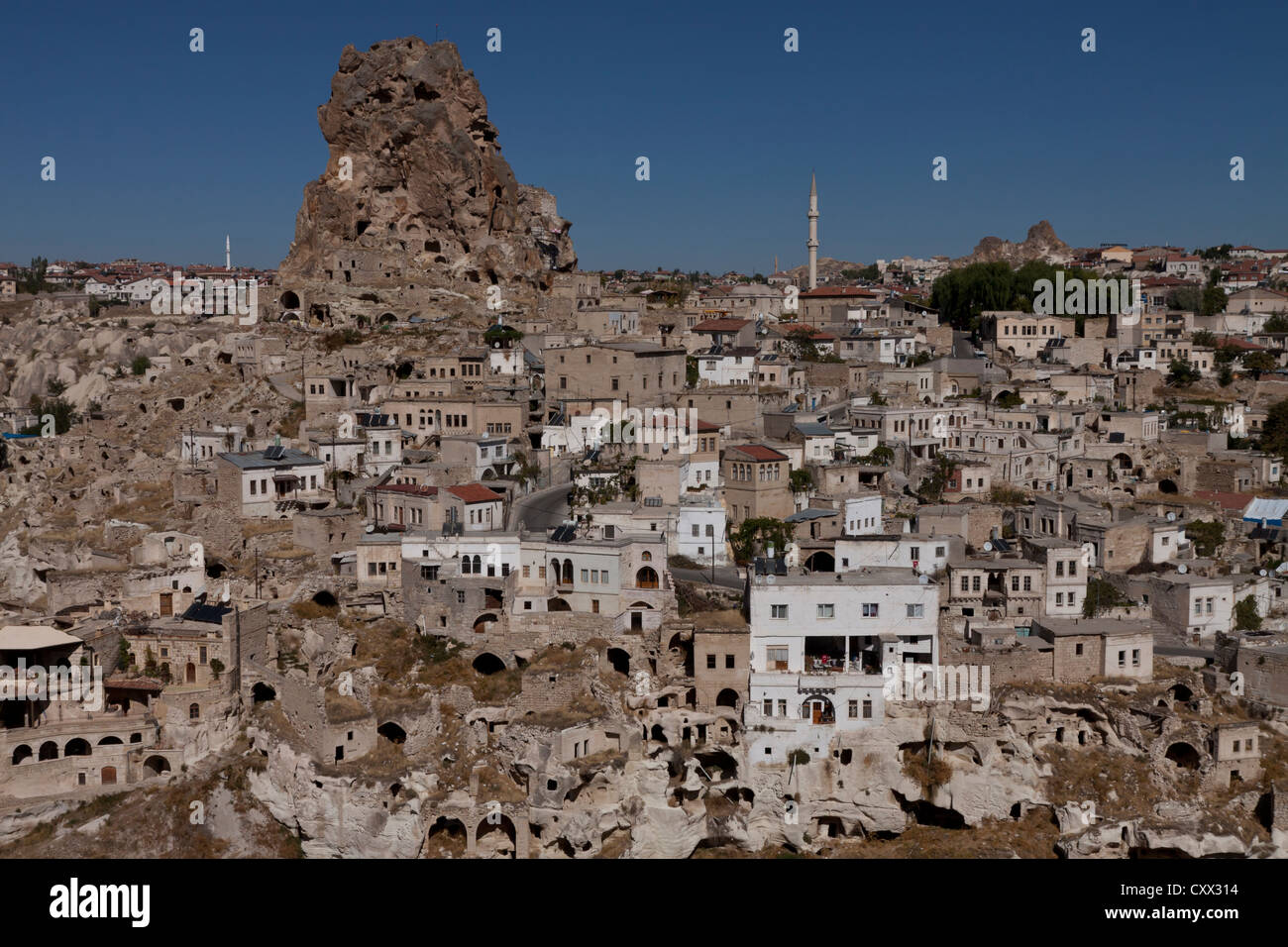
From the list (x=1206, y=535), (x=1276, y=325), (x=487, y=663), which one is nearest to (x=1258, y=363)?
(x=1276, y=325)

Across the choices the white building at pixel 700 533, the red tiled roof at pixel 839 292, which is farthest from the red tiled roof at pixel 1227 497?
the red tiled roof at pixel 839 292

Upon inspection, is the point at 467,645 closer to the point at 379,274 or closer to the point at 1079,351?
the point at 379,274

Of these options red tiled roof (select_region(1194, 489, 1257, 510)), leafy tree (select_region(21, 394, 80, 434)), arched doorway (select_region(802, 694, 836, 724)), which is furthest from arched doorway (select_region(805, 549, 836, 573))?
leafy tree (select_region(21, 394, 80, 434))

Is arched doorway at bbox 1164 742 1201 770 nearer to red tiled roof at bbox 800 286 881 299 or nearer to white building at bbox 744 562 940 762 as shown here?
white building at bbox 744 562 940 762

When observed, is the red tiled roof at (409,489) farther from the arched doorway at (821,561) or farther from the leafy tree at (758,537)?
the arched doorway at (821,561)
